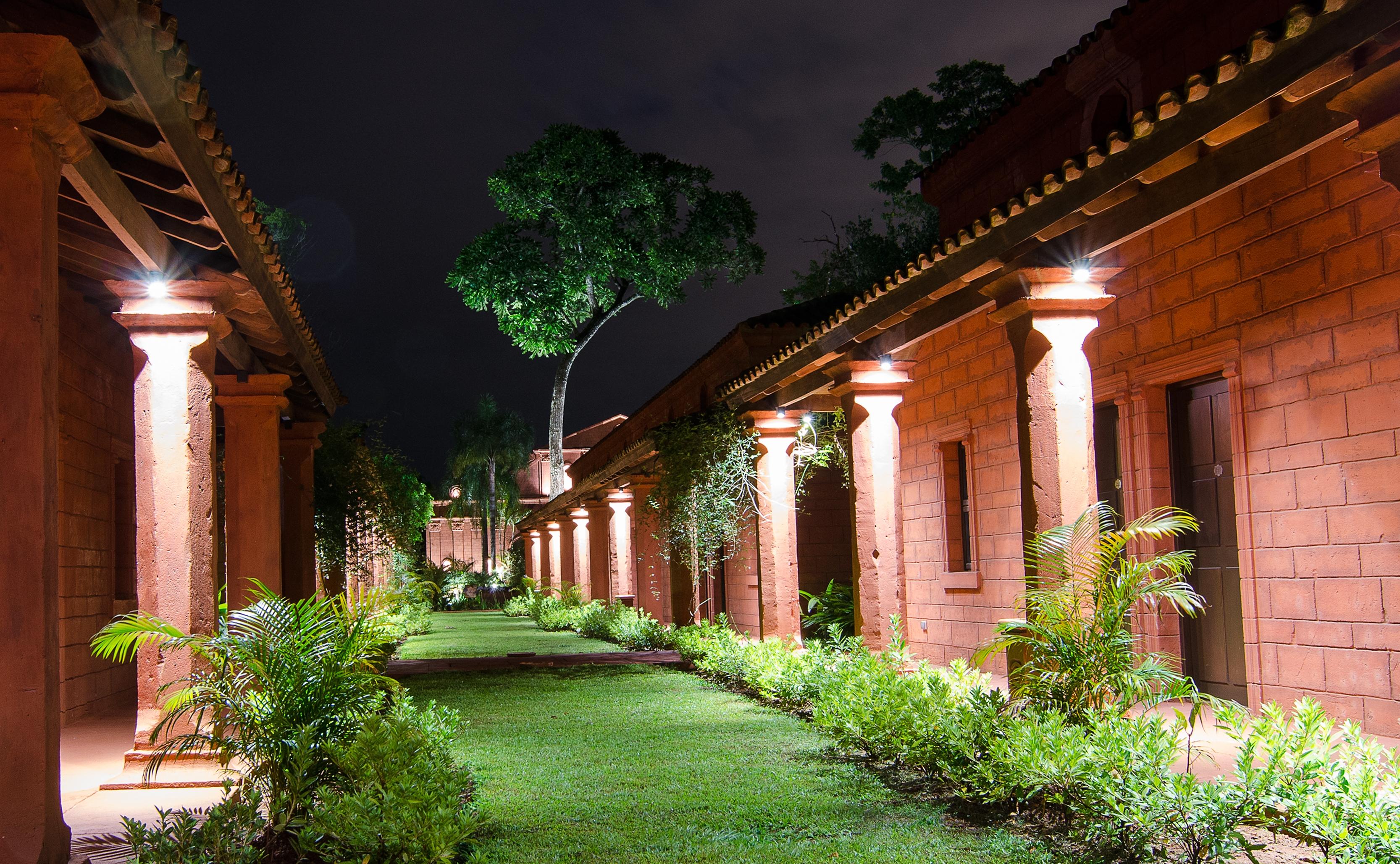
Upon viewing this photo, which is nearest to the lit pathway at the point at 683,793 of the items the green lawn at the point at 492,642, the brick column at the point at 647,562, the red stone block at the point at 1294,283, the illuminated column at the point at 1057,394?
the illuminated column at the point at 1057,394

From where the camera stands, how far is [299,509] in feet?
51.1

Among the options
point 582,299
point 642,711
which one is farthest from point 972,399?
point 582,299

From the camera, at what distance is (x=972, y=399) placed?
12562 mm

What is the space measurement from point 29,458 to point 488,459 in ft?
186

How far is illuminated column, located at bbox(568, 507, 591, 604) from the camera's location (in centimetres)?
3141

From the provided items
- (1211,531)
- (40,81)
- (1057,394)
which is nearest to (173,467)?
(40,81)

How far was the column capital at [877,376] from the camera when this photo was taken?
1099cm

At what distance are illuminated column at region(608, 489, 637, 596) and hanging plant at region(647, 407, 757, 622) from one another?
7877 mm

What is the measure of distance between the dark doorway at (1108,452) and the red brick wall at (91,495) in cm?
936

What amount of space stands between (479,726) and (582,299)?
27.0 metres

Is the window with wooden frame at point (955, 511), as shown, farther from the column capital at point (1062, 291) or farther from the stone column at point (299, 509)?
the stone column at point (299, 509)

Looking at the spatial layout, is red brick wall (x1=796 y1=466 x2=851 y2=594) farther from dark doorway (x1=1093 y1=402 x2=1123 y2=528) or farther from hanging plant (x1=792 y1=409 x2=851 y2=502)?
dark doorway (x1=1093 y1=402 x2=1123 y2=528)

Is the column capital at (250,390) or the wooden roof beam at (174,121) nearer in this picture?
the wooden roof beam at (174,121)

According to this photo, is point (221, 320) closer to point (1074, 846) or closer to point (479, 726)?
point (479, 726)
